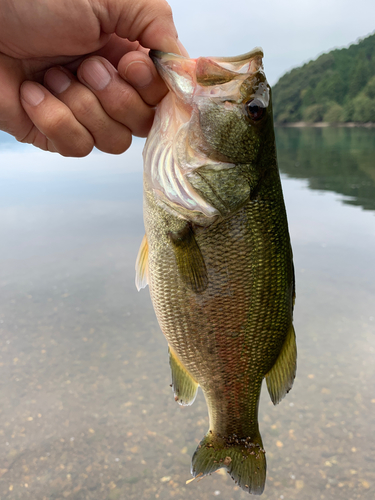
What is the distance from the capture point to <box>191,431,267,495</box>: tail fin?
1.86 meters

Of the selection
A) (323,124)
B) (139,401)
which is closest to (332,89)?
(323,124)

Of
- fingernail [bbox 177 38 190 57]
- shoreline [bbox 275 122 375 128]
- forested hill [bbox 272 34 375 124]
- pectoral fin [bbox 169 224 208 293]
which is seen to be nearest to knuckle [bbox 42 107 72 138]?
fingernail [bbox 177 38 190 57]

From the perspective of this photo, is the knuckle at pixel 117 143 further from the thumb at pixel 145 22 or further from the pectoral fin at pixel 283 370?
the pectoral fin at pixel 283 370

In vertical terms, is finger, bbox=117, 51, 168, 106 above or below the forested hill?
below

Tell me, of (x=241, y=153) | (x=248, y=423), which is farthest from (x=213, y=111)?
(x=248, y=423)

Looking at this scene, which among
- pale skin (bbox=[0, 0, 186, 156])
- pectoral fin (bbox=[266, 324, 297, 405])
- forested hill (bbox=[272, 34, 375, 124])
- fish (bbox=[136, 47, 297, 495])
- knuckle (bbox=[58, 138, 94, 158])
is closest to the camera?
fish (bbox=[136, 47, 297, 495])

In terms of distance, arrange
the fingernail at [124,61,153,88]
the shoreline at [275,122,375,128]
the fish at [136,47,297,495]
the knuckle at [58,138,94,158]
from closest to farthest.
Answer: the fish at [136,47,297,495], the fingernail at [124,61,153,88], the knuckle at [58,138,94,158], the shoreline at [275,122,375,128]

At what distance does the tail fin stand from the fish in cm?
48

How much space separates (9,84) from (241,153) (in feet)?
3.98

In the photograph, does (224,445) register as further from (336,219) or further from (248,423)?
(336,219)

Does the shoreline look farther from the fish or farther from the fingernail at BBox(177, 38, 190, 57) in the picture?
the fish

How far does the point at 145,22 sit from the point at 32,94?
0.63 m

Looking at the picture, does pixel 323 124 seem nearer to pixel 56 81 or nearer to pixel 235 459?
pixel 56 81

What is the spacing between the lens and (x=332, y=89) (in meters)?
81.2
